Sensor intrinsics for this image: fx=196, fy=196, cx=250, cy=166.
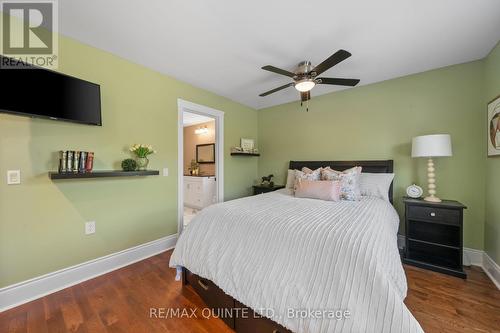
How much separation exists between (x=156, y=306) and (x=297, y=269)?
4.35 feet

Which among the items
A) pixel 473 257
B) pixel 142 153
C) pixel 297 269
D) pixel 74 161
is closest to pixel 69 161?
pixel 74 161

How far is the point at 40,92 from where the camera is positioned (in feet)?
5.65

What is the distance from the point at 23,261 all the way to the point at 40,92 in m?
1.50

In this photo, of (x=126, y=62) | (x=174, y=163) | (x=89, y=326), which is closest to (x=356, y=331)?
(x=89, y=326)

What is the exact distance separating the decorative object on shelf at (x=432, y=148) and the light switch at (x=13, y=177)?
407 cm

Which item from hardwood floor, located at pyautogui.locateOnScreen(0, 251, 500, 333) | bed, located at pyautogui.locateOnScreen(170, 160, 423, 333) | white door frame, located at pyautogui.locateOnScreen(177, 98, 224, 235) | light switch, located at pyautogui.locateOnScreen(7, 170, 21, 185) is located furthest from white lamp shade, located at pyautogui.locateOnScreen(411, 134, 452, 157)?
light switch, located at pyautogui.locateOnScreen(7, 170, 21, 185)

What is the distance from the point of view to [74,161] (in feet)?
6.26

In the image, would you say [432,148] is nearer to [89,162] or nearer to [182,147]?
[182,147]

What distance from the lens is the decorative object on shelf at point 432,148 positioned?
224 cm

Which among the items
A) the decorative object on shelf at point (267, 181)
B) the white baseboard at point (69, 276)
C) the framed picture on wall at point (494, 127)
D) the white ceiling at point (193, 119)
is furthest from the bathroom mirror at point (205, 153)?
the framed picture on wall at point (494, 127)

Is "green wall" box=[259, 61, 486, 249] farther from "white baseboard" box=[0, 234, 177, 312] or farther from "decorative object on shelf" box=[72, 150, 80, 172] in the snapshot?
"decorative object on shelf" box=[72, 150, 80, 172]

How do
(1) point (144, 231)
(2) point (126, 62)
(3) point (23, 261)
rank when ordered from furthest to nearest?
(1) point (144, 231)
(2) point (126, 62)
(3) point (23, 261)

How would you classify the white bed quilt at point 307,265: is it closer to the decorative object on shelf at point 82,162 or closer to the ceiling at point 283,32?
the decorative object on shelf at point 82,162

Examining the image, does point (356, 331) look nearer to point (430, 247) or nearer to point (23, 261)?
point (430, 247)
